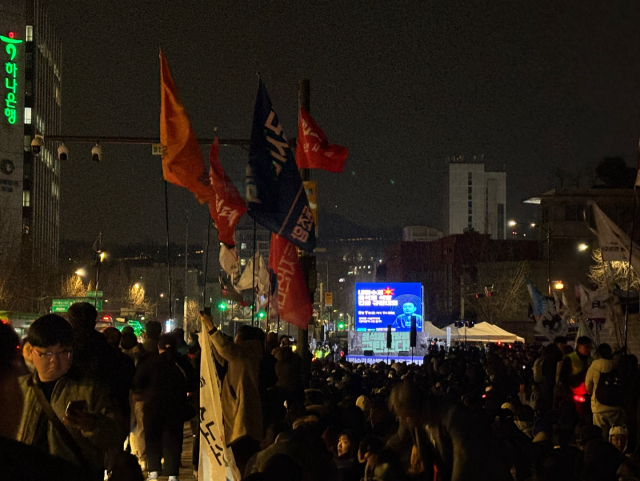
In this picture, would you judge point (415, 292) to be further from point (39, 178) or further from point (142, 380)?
point (39, 178)

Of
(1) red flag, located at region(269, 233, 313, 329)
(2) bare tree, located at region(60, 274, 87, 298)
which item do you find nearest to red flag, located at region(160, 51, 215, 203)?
(1) red flag, located at region(269, 233, 313, 329)

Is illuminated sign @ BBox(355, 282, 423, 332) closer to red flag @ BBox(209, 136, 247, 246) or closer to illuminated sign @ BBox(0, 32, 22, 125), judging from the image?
red flag @ BBox(209, 136, 247, 246)

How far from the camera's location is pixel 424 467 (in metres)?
6.85

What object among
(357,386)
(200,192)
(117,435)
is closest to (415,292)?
(357,386)

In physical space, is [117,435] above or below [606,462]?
above

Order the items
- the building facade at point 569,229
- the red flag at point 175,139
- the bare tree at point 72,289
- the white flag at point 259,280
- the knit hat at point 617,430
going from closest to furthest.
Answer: the knit hat at point 617,430 < the red flag at point 175,139 < the white flag at point 259,280 < the building facade at point 569,229 < the bare tree at point 72,289

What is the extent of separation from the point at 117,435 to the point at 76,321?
5.23ft

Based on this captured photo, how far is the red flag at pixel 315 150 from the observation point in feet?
54.9

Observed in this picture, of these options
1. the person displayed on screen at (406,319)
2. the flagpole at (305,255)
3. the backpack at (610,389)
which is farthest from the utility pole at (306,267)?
the person displayed on screen at (406,319)

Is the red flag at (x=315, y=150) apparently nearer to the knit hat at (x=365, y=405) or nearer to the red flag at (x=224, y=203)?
the red flag at (x=224, y=203)

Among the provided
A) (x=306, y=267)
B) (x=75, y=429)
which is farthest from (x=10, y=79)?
(x=75, y=429)

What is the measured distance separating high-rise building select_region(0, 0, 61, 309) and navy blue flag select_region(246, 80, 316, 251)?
65.5 metres

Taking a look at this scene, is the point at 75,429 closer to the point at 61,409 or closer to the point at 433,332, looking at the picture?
the point at 61,409

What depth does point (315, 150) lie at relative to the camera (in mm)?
16781
